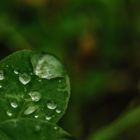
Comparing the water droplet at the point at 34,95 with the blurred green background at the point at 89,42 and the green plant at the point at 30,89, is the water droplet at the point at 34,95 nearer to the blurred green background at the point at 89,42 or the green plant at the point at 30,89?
the green plant at the point at 30,89

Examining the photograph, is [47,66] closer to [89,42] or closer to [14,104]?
[14,104]

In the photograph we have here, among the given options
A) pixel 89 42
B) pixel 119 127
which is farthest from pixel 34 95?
pixel 89 42

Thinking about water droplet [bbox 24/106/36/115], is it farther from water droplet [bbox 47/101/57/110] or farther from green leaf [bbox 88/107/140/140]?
green leaf [bbox 88/107/140/140]

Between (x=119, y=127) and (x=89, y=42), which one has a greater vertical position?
(x=89, y=42)

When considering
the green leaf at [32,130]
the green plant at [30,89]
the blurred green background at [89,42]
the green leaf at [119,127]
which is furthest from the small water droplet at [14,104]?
the blurred green background at [89,42]

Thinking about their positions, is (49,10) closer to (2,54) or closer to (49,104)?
(2,54)
